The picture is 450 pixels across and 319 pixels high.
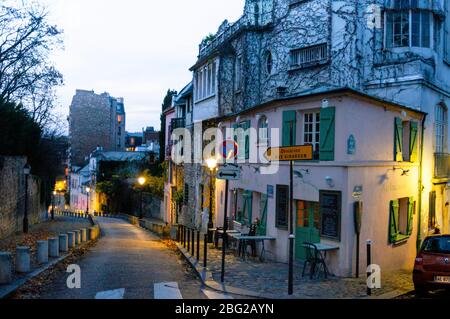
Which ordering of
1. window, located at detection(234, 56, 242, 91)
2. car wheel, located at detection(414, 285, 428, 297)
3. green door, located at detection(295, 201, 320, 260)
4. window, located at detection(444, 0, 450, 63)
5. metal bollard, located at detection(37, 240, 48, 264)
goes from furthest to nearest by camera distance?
window, located at detection(234, 56, 242, 91)
window, located at detection(444, 0, 450, 63)
green door, located at detection(295, 201, 320, 260)
metal bollard, located at detection(37, 240, 48, 264)
car wheel, located at detection(414, 285, 428, 297)

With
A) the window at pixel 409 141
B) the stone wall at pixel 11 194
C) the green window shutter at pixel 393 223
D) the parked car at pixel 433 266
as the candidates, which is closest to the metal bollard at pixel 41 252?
the stone wall at pixel 11 194

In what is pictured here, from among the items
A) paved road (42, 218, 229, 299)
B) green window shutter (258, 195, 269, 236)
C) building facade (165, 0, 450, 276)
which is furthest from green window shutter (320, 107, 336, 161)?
paved road (42, 218, 229, 299)

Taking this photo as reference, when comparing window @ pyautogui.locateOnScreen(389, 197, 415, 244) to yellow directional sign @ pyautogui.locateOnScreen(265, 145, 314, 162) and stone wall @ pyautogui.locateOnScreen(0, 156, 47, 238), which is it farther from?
stone wall @ pyautogui.locateOnScreen(0, 156, 47, 238)

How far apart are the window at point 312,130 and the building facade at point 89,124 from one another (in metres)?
73.8

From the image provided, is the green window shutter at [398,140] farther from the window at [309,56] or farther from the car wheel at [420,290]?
the window at [309,56]

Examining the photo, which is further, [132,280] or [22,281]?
[132,280]

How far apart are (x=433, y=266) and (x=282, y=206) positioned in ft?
17.1

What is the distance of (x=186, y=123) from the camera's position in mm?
33031

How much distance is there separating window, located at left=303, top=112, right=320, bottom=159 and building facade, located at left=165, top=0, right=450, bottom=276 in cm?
3

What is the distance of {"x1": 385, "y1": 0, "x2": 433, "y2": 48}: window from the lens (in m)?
19.2

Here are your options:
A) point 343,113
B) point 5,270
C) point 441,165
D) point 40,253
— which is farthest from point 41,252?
point 441,165

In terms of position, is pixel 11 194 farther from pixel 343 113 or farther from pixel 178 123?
pixel 343 113

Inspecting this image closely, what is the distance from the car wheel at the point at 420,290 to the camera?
11.0 metres

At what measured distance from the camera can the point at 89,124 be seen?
85.2 m
